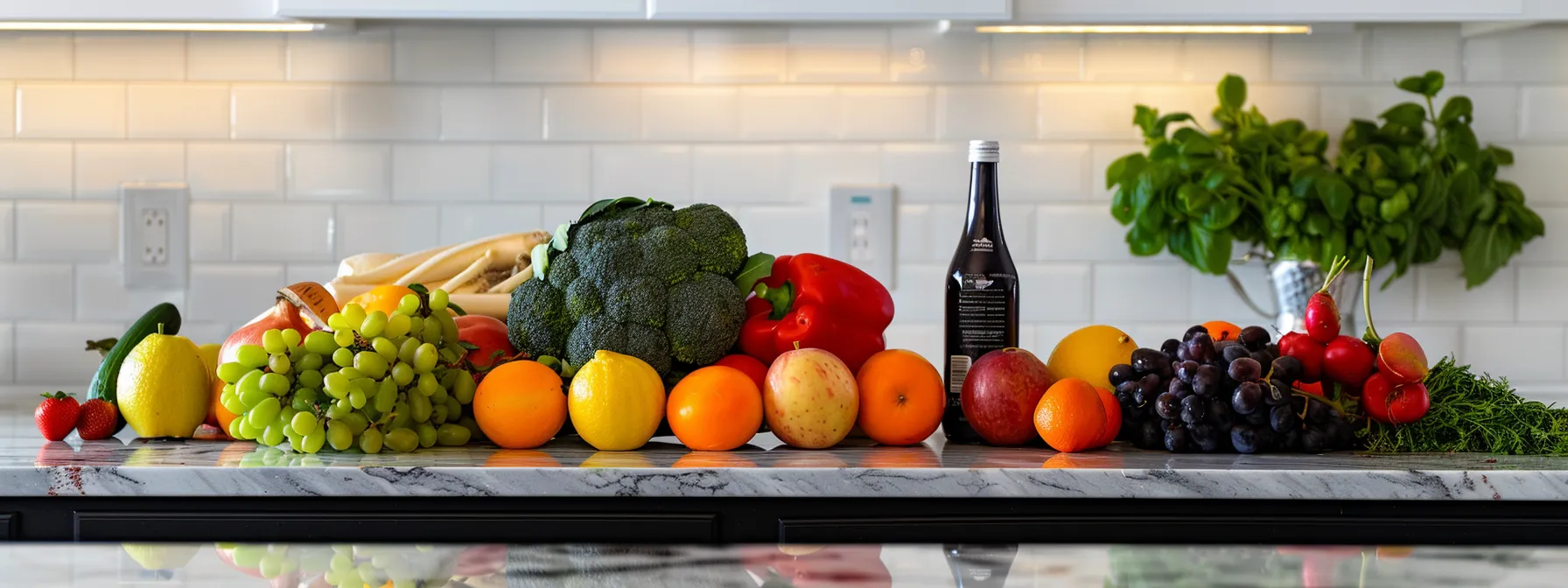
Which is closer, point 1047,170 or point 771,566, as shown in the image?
point 771,566

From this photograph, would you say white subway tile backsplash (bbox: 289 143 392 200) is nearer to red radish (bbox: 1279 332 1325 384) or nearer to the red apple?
the red apple

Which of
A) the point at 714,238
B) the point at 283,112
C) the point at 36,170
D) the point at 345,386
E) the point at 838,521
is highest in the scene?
the point at 283,112

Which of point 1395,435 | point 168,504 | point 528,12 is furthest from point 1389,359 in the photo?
point 528,12

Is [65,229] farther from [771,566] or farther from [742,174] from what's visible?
[771,566]

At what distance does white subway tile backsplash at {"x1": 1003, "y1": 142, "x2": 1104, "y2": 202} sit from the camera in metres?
2.12

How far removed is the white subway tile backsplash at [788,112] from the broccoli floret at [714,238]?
3.03ft

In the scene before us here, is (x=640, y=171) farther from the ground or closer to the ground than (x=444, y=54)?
closer to the ground

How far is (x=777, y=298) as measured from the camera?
3.99 feet

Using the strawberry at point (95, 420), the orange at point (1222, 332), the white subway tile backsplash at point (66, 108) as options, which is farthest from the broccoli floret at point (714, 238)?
the white subway tile backsplash at point (66, 108)

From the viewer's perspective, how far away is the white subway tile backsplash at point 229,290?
2117 mm

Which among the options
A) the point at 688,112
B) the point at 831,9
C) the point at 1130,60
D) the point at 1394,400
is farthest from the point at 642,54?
the point at 1394,400

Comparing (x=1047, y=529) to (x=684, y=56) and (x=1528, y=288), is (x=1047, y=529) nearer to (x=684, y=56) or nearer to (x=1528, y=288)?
(x=684, y=56)

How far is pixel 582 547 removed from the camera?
61cm

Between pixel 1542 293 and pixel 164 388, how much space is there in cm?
211
